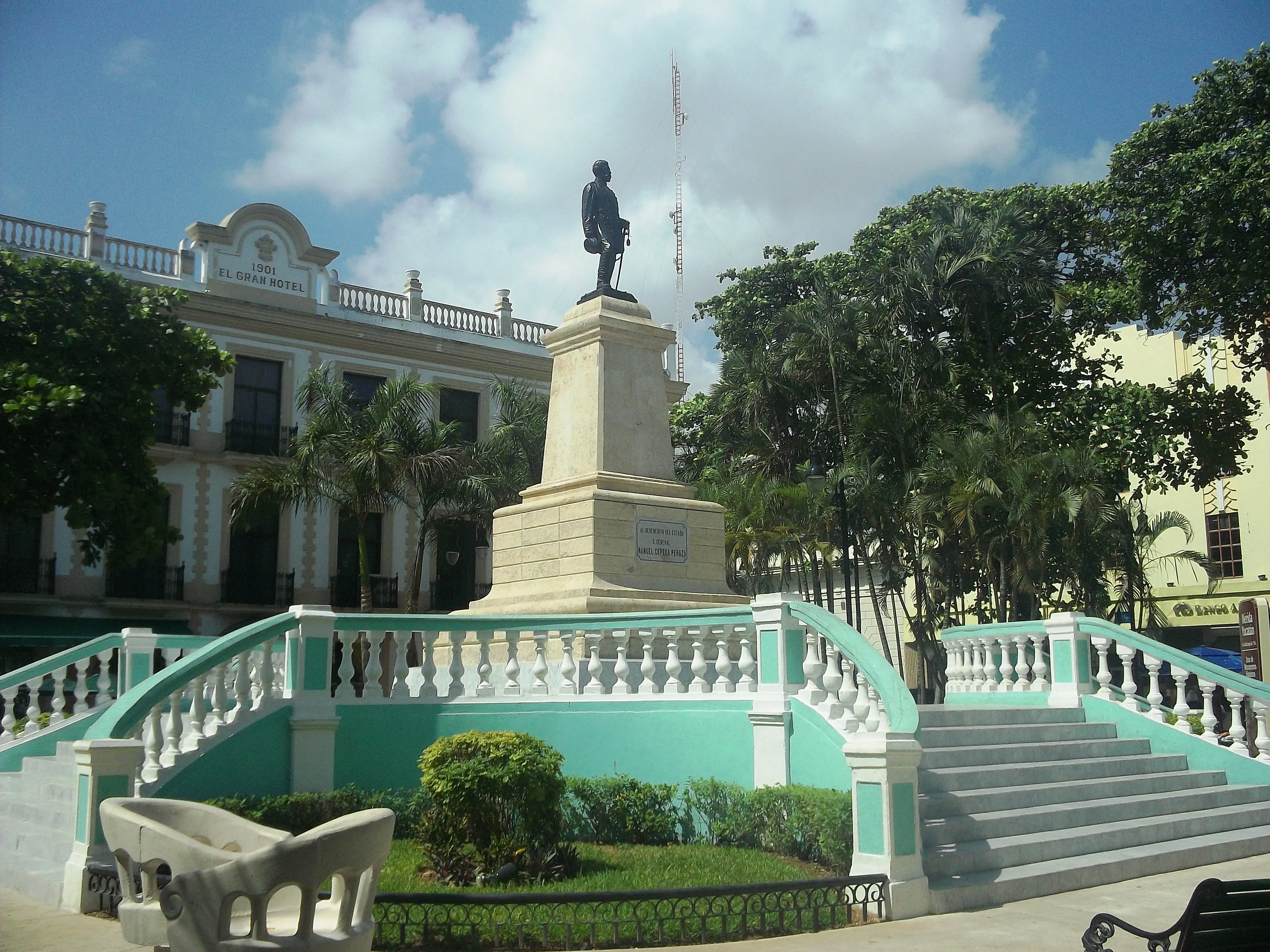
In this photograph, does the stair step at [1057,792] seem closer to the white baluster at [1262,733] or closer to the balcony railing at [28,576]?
the white baluster at [1262,733]

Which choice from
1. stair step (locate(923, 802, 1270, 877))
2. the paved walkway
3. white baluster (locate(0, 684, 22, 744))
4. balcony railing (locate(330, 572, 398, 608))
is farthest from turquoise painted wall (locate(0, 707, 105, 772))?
balcony railing (locate(330, 572, 398, 608))

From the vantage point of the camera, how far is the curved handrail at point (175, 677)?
920 cm

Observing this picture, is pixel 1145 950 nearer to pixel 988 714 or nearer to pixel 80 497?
pixel 988 714

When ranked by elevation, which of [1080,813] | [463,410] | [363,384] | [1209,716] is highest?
[363,384]

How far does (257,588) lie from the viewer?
31.1 meters

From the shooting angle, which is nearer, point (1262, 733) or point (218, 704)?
point (218, 704)

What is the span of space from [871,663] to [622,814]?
2456 mm

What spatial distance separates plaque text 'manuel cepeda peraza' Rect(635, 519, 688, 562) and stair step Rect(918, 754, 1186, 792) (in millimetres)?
5013

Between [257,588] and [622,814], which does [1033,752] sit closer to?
[622,814]

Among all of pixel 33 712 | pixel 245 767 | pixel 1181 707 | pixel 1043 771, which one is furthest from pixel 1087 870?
pixel 33 712

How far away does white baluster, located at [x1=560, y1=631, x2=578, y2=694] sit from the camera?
38.0 ft

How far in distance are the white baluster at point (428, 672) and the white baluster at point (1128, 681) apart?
710cm

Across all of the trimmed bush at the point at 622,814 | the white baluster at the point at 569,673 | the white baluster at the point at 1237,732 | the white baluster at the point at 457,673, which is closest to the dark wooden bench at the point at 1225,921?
the trimmed bush at the point at 622,814

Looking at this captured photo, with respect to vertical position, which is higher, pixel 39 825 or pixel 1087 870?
pixel 39 825
